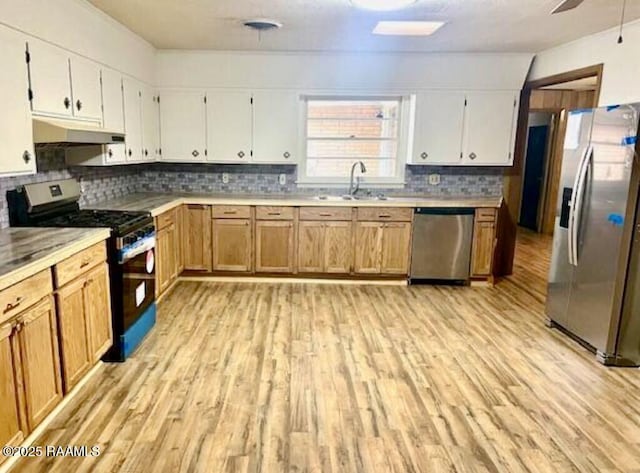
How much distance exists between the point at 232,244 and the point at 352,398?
258 cm

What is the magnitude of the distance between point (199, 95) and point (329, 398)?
3587 mm

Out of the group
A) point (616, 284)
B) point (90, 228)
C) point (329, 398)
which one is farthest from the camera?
point (616, 284)

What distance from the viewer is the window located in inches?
206

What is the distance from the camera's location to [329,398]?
2.66 metres

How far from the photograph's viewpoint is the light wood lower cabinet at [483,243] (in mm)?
4785

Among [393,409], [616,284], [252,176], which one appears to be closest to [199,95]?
[252,176]

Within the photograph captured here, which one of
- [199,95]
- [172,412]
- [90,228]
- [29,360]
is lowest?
[172,412]

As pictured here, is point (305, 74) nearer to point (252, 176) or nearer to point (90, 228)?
point (252, 176)

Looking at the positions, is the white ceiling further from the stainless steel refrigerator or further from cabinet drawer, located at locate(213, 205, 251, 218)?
cabinet drawer, located at locate(213, 205, 251, 218)

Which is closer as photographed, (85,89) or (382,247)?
(85,89)

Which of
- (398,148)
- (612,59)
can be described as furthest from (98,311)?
(612,59)

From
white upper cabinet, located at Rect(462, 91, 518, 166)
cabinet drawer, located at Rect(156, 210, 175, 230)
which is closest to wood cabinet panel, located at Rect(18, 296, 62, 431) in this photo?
cabinet drawer, located at Rect(156, 210, 175, 230)

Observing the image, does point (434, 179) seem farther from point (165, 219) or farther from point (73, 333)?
point (73, 333)

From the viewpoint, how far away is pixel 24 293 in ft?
6.67
